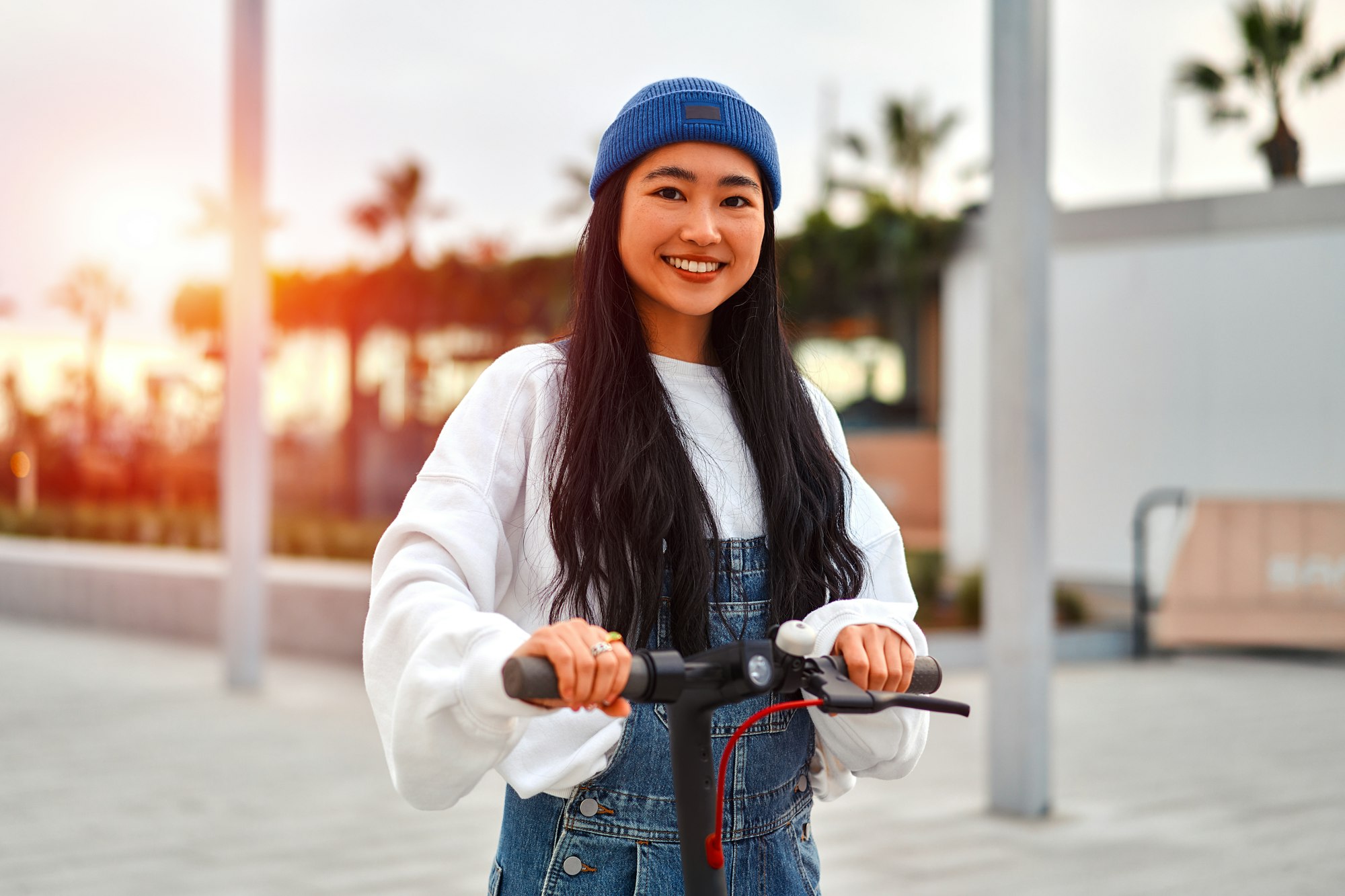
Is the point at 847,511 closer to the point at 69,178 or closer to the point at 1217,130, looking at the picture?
the point at 69,178

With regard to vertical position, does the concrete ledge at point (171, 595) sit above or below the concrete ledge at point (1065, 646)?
above

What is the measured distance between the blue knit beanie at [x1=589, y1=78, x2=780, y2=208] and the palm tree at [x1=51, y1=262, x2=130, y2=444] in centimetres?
1626

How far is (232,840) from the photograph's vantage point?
16.3 feet

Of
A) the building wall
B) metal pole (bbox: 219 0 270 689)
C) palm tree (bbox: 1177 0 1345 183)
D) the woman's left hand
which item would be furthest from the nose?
palm tree (bbox: 1177 0 1345 183)

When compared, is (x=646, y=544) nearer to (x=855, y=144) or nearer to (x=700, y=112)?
(x=700, y=112)

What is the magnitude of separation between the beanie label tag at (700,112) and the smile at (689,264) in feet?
0.56

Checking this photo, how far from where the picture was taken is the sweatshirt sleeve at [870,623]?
5.42 ft

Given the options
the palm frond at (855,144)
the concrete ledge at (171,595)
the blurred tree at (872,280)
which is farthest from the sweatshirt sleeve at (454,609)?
the palm frond at (855,144)

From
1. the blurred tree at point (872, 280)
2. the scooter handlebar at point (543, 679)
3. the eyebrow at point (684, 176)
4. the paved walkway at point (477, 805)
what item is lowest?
the paved walkway at point (477, 805)

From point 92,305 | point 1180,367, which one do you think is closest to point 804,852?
point 1180,367

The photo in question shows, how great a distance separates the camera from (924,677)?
5.05 feet

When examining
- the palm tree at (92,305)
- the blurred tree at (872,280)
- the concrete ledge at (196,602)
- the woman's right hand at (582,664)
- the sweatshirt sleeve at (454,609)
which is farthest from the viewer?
the blurred tree at (872,280)

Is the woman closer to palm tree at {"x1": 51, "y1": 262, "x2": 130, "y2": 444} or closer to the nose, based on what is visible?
the nose

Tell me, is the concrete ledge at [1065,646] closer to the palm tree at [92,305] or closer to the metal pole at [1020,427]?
the metal pole at [1020,427]
